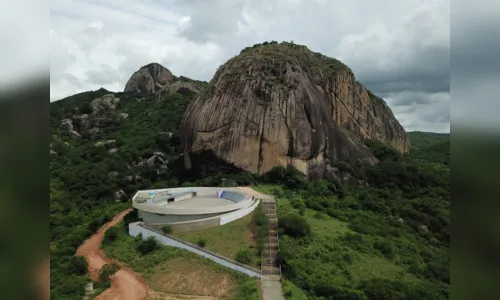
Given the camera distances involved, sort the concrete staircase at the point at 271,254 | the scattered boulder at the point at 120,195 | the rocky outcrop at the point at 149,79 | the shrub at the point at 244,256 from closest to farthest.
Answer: the concrete staircase at the point at 271,254 < the shrub at the point at 244,256 < the scattered boulder at the point at 120,195 < the rocky outcrop at the point at 149,79

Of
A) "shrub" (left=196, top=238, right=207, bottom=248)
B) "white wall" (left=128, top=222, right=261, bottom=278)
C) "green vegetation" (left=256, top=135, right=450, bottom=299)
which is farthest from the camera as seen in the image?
"shrub" (left=196, top=238, right=207, bottom=248)

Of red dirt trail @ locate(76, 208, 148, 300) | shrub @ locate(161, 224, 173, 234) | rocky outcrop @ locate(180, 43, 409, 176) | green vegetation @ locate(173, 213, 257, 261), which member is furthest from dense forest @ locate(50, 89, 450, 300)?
shrub @ locate(161, 224, 173, 234)

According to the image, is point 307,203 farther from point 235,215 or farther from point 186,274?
point 186,274

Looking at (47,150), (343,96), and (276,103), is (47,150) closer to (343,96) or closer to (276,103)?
(276,103)

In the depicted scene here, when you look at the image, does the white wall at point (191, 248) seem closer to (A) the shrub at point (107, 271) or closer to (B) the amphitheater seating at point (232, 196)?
(A) the shrub at point (107, 271)

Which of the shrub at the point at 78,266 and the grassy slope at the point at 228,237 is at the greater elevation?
the grassy slope at the point at 228,237

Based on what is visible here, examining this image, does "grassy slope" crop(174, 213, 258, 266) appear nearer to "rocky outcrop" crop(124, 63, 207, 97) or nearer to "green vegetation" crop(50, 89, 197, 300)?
"green vegetation" crop(50, 89, 197, 300)

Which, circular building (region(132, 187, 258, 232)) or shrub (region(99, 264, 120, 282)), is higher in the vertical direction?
circular building (region(132, 187, 258, 232))

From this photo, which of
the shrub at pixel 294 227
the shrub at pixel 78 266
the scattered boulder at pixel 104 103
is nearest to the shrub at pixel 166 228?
the shrub at pixel 78 266
